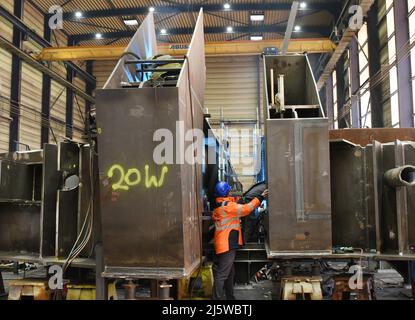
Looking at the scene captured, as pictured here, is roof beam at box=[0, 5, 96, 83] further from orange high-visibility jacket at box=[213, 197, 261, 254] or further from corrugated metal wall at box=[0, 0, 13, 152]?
orange high-visibility jacket at box=[213, 197, 261, 254]

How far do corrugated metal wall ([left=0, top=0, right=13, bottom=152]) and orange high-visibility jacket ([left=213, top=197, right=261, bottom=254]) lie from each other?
7.99m

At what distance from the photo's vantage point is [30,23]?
40.4 feet

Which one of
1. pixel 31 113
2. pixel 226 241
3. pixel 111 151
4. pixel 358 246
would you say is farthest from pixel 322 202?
pixel 31 113

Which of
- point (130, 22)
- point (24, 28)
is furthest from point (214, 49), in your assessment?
point (24, 28)

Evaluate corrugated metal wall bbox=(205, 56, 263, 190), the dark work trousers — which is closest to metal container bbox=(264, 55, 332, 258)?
the dark work trousers

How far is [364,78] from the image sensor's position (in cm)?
1216

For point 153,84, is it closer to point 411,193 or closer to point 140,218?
point 140,218

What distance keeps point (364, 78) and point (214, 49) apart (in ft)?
13.7

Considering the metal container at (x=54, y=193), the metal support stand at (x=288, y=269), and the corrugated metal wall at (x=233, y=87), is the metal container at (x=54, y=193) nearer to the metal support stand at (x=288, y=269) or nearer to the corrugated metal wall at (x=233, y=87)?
the metal support stand at (x=288, y=269)

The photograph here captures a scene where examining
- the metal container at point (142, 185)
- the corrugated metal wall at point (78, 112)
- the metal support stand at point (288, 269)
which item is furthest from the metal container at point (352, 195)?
the corrugated metal wall at point (78, 112)

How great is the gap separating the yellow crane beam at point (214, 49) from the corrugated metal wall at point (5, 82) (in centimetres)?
113

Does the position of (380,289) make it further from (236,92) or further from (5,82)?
(236,92)

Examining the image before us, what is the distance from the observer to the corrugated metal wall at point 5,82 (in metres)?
10.9

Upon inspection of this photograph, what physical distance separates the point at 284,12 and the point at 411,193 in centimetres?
1027
